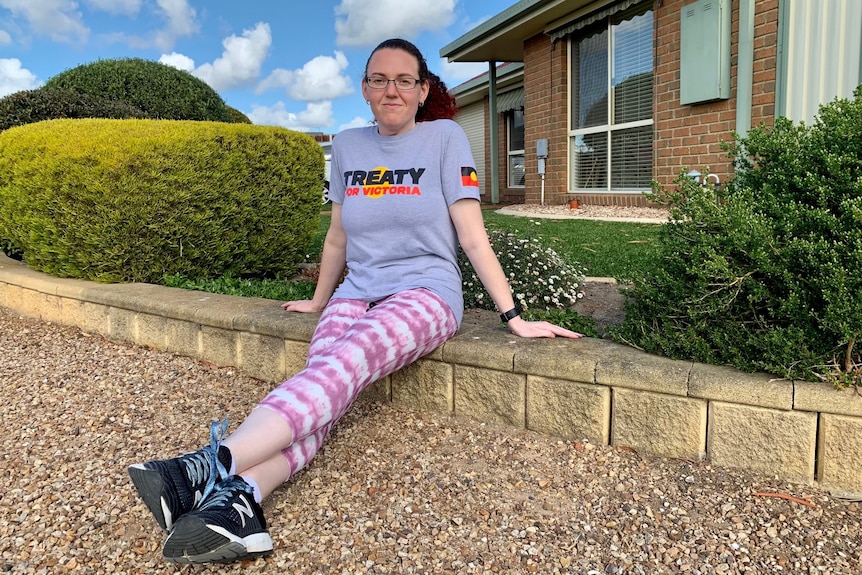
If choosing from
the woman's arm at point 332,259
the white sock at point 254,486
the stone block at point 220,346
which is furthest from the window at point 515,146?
the white sock at point 254,486

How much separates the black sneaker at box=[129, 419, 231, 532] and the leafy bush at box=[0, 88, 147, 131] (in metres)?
5.36

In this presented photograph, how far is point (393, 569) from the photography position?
5.41 ft

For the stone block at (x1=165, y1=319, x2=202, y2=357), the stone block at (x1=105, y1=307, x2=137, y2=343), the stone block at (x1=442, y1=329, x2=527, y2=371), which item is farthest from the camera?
the stone block at (x1=105, y1=307, x2=137, y2=343)

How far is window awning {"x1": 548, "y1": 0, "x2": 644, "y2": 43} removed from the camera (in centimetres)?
834

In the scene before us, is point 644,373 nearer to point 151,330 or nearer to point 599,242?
point 151,330

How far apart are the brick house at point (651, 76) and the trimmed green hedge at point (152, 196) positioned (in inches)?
153

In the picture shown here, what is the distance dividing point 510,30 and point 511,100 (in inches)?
175

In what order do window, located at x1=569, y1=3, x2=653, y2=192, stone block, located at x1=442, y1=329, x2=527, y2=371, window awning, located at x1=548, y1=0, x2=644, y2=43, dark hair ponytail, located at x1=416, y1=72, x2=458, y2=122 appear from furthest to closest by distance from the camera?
window, located at x1=569, y1=3, x2=653, y2=192, window awning, located at x1=548, y1=0, x2=644, y2=43, dark hair ponytail, located at x1=416, y1=72, x2=458, y2=122, stone block, located at x1=442, y1=329, x2=527, y2=371

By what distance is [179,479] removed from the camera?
164 cm

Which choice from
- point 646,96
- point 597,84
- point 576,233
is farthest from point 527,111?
point 576,233

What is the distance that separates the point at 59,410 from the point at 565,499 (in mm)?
2214

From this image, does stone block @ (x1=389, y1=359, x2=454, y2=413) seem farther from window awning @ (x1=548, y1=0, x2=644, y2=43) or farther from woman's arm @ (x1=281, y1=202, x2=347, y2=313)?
window awning @ (x1=548, y1=0, x2=644, y2=43)

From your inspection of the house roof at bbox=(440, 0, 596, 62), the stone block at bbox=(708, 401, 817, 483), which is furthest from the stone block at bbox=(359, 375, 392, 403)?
the house roof at bbox=(440, 0, 596, 62)

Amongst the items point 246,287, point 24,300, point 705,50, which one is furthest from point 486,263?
point 705,50
